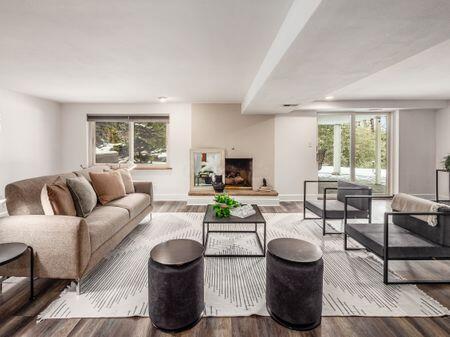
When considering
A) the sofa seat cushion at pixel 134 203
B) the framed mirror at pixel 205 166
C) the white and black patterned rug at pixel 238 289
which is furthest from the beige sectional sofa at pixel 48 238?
the framed mirror at pixel 205 166

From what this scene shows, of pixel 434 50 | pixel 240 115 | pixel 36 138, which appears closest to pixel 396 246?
pixel 434 50

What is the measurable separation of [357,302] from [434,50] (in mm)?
2801

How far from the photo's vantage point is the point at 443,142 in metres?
5.76

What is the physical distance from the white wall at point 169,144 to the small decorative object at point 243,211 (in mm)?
2985

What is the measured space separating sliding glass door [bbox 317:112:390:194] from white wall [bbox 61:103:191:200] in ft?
10.7

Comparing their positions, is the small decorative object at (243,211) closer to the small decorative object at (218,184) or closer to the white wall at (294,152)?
the small decorative object at (218,184)

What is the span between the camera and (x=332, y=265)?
2.64 meters

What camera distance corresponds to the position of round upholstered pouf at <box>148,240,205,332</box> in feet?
5.50

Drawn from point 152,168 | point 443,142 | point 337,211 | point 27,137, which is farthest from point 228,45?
point 443,142

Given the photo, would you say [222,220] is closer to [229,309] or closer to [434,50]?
[229,309]

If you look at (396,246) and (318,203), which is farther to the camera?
(318,203)

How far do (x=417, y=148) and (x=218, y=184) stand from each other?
4755mm

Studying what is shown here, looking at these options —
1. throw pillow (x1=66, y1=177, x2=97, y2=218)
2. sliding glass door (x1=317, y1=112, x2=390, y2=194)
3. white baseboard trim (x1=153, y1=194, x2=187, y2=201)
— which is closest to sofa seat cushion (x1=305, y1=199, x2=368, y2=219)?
sliding glass door (x1=317, y1=112, x2=390, y2=194)

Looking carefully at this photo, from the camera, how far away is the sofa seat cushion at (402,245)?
2.23 meters
